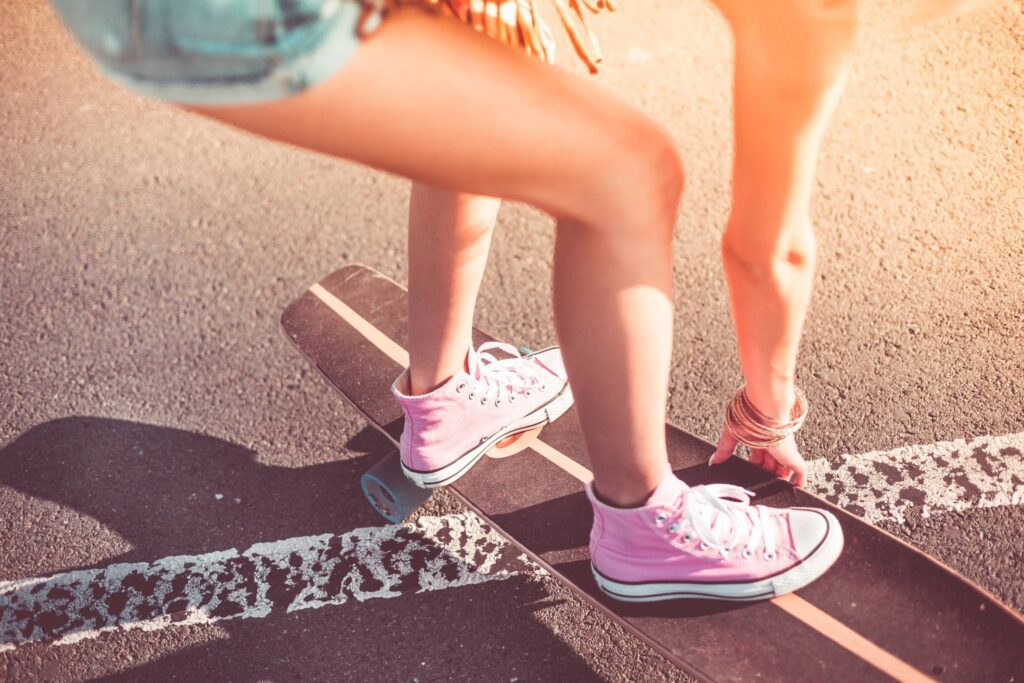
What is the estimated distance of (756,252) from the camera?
1285mm

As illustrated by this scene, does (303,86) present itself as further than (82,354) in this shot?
No

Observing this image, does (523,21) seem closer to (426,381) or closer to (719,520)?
(426,381)

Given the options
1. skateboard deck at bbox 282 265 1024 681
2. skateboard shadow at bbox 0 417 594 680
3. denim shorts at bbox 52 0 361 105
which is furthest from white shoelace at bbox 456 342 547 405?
denim shorts at bbox 52 0 361 105

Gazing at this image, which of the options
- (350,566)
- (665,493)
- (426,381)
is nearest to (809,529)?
(665,493)

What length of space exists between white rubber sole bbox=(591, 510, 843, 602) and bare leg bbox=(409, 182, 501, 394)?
1.94ft

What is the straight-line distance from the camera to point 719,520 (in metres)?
1.44

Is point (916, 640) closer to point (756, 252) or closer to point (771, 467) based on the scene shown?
point (771, 467)

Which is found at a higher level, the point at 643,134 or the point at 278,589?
the point at 643,134

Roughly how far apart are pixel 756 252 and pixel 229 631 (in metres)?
1.54

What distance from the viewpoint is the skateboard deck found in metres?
1.43

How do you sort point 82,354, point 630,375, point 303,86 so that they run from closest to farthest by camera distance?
point 303,86 < point 630,375 < point 82,354

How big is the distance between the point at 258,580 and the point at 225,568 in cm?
10

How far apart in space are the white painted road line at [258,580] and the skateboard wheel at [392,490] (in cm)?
6

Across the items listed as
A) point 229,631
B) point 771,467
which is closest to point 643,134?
point 771,467
